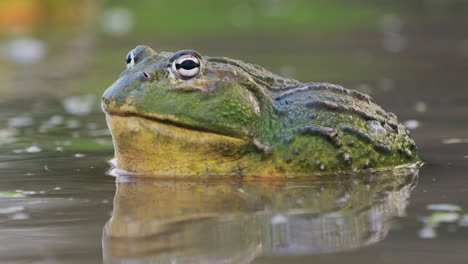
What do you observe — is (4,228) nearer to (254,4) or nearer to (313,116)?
(313,116)

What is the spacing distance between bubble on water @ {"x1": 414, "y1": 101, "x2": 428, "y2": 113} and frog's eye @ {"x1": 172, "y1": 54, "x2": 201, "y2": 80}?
4.46 meters

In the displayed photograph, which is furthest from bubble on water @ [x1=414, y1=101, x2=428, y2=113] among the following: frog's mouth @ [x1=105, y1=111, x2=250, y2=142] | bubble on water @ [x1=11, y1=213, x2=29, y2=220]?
bubble on water @ [x1=11, y1=213, x2=29, y2=220]

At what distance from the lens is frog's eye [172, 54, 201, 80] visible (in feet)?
20.6

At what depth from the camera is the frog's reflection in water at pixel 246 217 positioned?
177 inches

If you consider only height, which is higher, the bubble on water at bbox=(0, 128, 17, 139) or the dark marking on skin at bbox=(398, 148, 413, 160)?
the bubble on water at bbox=(0, 128, 17, 139)

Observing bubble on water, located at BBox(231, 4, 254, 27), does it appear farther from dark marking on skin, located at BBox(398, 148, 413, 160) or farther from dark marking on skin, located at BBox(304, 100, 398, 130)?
dark marking on skin, located at BBox(304, 100, 398, 130)

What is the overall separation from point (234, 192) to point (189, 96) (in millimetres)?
819

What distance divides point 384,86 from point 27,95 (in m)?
5.39

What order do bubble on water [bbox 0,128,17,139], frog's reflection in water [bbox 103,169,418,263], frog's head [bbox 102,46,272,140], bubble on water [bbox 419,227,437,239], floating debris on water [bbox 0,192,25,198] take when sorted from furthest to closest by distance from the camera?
bubble on water [bbox 0,128,17,139] → frog's head [bbox 102,46,272,140] → floating debris on water [bbox 0,192,25,198] → bubble on water [bbox 419,227,437,239] → frog's reflection in water [bbox 103,169,418,263]

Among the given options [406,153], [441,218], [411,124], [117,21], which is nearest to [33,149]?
[406,153]

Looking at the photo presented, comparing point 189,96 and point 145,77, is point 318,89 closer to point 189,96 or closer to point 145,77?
point 189,96

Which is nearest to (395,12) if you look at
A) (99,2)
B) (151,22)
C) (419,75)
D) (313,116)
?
(151,22)

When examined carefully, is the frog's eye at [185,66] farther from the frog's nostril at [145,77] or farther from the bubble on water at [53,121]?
the bubble on water at [53,121]

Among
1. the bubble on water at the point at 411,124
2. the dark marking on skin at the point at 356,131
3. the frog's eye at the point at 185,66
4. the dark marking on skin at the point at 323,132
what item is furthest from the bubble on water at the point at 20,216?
the bubble on water at the point at 411,124
